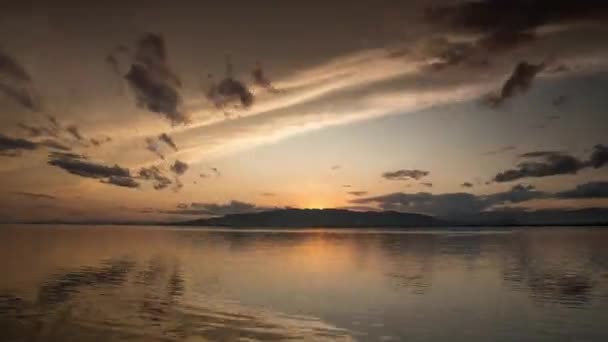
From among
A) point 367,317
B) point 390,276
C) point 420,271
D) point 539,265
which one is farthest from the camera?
point 539,265

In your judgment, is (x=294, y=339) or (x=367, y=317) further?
(x=367, y=317)

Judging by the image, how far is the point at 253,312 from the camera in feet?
81.3

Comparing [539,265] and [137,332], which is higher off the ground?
[539,265]

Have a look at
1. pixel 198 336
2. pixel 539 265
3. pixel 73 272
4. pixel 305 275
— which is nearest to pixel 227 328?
pixel 198 336

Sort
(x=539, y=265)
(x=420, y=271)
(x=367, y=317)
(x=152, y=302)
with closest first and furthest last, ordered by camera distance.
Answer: (x=367, y=317)
(x=152, y=302)
(x=420, y=271)
(x=539, y=265)

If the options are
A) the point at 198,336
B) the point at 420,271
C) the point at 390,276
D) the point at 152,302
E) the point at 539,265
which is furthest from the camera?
the point at 539,265

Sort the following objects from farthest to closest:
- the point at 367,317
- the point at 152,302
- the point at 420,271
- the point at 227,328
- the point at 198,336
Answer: the point at 420,271 → the point at 152,302 → the point at 367,317 → the point at 227,328 → the point at 198,336

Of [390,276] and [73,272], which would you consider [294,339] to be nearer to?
[390,276]

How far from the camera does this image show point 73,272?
41031mm

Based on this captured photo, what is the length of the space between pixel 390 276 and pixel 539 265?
1887cm

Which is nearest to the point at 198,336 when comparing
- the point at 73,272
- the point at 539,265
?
the point at 73,272

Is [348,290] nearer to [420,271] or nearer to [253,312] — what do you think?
[253,312]

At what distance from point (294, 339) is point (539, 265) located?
38.6 m

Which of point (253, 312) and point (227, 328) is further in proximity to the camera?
point (253, 312)
